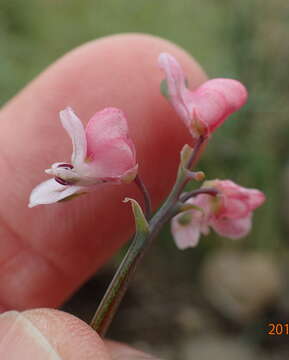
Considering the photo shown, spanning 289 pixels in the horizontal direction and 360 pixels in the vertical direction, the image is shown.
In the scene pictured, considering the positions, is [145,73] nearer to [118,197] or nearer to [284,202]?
[118,197]

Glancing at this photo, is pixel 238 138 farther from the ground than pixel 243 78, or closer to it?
closer to it

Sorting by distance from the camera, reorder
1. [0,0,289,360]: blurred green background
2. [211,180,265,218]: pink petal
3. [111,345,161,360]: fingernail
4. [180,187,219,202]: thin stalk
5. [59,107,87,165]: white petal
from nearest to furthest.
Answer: [59,107,87,165]: white petal, [180,187,219,202]: thin stalk, [211,180,265,218]: pink petal, [111,345,161,360]: fingernail, [0,0,289,360]: blurred green background

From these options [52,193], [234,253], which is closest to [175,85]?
[52,193]

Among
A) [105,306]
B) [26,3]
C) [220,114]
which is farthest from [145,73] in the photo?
[26,3]

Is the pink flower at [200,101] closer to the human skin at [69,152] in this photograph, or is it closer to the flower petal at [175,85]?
the flower petal at [175,85]

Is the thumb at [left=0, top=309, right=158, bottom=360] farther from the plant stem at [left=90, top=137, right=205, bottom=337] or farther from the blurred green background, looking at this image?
the blurred green background

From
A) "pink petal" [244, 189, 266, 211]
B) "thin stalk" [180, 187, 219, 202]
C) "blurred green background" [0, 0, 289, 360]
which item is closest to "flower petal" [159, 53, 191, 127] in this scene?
"thin stalk" [180, 187, 219, 202]
